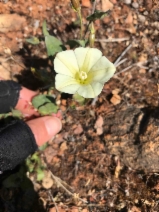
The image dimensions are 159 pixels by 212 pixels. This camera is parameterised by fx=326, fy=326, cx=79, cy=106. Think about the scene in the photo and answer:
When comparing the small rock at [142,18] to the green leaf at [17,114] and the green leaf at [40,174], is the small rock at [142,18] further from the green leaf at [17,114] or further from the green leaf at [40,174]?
the green leaf at [40,174]

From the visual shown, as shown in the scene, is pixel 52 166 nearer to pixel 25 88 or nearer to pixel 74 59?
pixel 25 88

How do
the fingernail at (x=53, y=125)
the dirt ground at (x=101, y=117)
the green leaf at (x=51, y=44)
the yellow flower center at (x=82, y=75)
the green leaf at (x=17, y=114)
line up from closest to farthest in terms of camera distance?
the yellow flower center at (x=82, y=75) → the green leaf at (x=51, y=44) → the dirt ground at (x=101, y=117) → the fingernail at (x=53, y=125) → the green leaf at (x=17, y=114)

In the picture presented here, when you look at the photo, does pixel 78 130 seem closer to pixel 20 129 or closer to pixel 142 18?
pixel 20 129

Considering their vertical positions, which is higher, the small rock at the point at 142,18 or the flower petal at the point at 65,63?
the small rock at the point at 142,18

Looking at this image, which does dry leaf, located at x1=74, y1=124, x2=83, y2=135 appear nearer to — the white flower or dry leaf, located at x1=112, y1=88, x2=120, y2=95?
dry leaf, located at x1=112, y1=88, x2=120, y2=95

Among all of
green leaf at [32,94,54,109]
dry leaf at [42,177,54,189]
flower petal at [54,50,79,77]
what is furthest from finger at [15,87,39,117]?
flower petal at [54,50,79,77]

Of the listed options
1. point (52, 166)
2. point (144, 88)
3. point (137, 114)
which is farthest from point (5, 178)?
point (144, 88)

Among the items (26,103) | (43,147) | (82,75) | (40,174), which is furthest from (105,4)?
(40,174)

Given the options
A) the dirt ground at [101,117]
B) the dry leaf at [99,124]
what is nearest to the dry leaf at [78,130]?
the dirt ground at [101,117]
